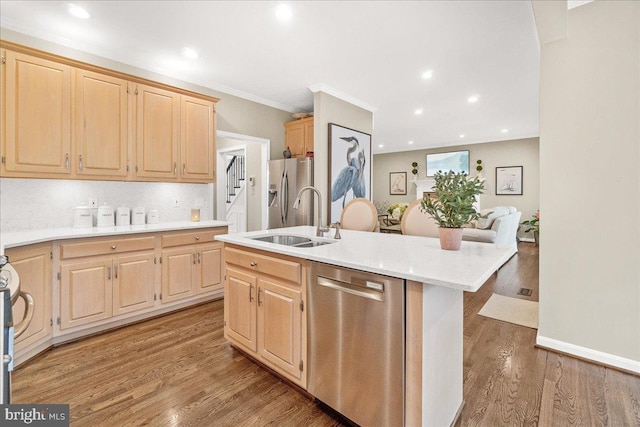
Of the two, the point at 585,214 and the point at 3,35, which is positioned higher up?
the point at 3,35

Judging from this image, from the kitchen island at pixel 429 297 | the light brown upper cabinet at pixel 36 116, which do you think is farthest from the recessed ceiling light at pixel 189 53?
the kitchen island at pixel 429 297

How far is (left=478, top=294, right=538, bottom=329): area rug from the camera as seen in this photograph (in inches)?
116

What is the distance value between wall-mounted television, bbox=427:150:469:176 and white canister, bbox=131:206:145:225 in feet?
25.1

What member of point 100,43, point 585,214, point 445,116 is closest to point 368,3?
point 585,214

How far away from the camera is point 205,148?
12.0 feet

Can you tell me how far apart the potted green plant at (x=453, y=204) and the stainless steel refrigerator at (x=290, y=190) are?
262 cm

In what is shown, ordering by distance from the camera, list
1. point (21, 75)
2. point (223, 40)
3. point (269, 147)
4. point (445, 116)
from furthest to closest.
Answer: point (445, 116) < point (269, 147) < point (223, 40) < point (21, 75)

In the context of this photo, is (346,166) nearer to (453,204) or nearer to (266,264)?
(266,264)

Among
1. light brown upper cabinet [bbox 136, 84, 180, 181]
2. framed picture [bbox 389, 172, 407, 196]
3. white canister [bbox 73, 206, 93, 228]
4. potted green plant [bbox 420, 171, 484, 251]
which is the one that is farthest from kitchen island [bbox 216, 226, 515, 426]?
framed picture [bbox 389, 172, 407, 196]

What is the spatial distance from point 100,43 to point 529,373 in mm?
4704

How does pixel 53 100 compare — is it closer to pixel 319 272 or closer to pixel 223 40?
pixel 223 40

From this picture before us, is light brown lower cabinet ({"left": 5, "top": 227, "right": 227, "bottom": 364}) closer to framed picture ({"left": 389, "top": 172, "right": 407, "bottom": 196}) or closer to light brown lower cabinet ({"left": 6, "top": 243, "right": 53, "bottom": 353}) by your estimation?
light brown lower cabinet ({"left": 6, "top": 243, "right": 53, "bottom": 353})

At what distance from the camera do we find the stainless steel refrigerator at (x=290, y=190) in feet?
13.9

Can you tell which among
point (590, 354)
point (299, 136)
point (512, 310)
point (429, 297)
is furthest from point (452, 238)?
point (299, 136)
